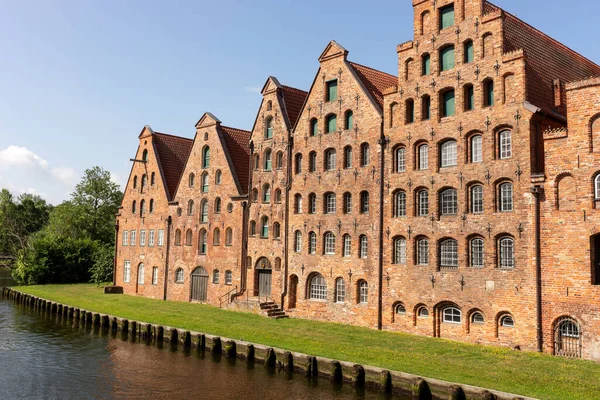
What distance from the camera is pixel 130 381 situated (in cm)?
1941

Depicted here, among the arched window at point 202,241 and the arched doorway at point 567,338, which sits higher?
the arched window at point 202,241

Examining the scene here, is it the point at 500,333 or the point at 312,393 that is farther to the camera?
the point at 500,333

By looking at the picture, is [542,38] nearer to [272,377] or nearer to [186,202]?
[272,377]

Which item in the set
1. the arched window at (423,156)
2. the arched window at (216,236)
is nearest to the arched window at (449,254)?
the arched window at (423,156)

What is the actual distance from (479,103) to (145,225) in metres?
30.5

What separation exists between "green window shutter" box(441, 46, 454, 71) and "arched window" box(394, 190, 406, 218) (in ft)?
20.5

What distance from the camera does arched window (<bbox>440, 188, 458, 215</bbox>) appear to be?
80.1ft

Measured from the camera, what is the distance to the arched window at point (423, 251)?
2538 cm

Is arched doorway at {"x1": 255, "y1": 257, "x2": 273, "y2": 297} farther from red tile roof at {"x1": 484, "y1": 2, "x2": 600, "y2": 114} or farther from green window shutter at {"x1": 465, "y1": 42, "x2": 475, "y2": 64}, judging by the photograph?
red tile roof at {"x1": 484, "y1": 2, "x2": 600, "y2": 114}

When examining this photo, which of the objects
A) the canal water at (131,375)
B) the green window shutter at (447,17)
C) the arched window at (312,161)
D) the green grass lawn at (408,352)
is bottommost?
the canal water at (131,375)

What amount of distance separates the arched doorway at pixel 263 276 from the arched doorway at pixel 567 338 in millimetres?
17283

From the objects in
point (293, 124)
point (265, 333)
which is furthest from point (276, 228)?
point (265, 333)

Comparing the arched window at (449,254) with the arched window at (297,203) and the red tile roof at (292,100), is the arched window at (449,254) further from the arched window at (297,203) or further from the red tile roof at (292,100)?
the red tile roof at (292,100)

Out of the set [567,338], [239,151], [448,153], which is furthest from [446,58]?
[239,151]
